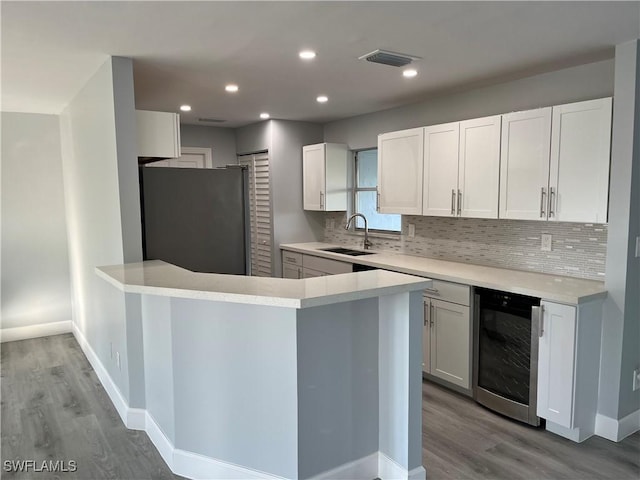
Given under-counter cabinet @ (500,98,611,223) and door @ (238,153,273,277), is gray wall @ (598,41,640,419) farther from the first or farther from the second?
door @ (238,153,273,277)

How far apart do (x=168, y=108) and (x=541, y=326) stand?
374 cm

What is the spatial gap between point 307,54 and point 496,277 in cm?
195

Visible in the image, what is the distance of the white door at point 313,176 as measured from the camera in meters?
5.07

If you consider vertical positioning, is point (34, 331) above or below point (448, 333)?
below

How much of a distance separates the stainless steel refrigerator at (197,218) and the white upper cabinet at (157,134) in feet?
0.37

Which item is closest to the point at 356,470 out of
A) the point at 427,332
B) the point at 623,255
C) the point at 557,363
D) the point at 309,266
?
the point at 557,363

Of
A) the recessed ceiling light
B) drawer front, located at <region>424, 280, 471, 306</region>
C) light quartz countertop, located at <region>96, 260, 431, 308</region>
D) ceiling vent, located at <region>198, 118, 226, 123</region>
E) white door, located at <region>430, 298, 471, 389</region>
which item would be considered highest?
ceiling vent, located at <region>198, 118, 226, 123</region>

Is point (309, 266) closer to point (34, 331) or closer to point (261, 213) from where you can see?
point (261, 213)

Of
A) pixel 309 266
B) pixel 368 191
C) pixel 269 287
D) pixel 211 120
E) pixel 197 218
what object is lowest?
pixel 309 266

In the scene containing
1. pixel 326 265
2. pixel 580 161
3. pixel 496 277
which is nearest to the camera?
pixel 580 161

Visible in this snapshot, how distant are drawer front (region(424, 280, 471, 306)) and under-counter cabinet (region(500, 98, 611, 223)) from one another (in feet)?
1.98

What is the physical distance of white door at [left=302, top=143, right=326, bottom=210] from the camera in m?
5.07

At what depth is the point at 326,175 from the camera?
5.05m

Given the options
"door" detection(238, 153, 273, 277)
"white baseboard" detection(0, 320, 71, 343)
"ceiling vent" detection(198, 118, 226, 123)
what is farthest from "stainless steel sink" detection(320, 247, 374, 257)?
"white baseboard" detection(0, 320, 71, 343)
